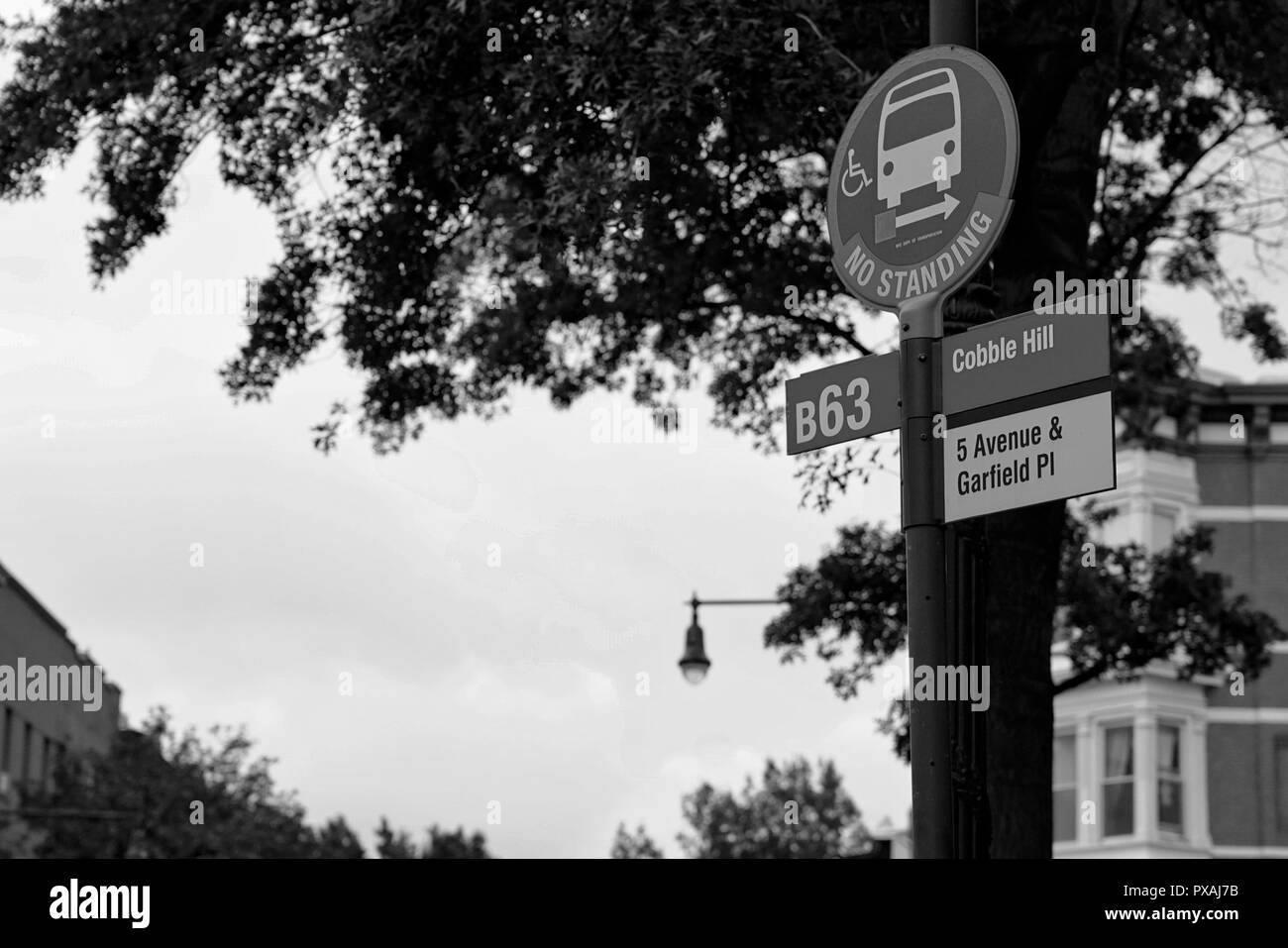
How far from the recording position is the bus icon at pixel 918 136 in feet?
20.5

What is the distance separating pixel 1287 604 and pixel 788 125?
3054 centimetres

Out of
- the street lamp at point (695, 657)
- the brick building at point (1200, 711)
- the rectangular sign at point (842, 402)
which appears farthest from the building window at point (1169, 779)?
the rectangular sign at point (842, 402)

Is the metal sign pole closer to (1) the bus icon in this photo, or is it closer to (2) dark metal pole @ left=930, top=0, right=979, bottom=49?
(2) dark metal pole @ left=930, top=0, right=979, bottom=49

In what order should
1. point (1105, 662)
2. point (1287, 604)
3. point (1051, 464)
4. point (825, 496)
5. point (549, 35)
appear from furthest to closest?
point (1287, 604) → point (1105, 662) → point (825, 496) → point (549, 35) → point (1051, 464)

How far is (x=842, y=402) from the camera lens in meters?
6.47

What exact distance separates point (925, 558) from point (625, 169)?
6.66m

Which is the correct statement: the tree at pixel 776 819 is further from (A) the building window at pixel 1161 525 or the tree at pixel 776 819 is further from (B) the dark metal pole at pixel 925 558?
(B) the dark metal pole at pixel 925 558

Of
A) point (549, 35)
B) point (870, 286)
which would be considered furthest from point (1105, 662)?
point (870, 286)

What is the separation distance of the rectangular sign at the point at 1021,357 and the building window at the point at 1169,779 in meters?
34.3

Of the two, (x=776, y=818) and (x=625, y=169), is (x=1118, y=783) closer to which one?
(x=625, y=169)

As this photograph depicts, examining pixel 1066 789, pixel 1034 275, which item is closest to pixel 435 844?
pixel 1066 789

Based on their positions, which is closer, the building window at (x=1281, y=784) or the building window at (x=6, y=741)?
the building window at (x=1281, y=784)
